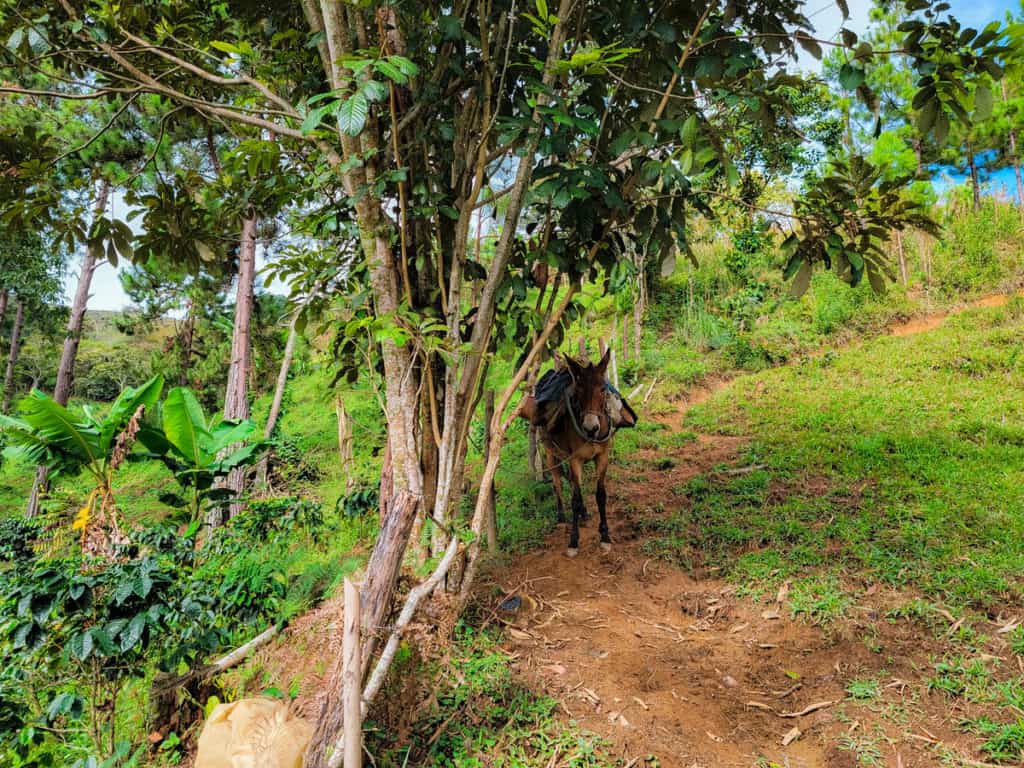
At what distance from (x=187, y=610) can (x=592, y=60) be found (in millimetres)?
3538

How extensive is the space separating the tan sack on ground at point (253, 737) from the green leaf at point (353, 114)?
2.82 m

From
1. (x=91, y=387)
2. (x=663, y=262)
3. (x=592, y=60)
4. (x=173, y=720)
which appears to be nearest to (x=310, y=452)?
(x=173, y=720)

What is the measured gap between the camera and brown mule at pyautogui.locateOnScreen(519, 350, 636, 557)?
5289 mm

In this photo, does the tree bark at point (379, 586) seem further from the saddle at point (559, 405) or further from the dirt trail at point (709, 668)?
the saddle at point (559, 405)

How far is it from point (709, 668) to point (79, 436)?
4757 mm

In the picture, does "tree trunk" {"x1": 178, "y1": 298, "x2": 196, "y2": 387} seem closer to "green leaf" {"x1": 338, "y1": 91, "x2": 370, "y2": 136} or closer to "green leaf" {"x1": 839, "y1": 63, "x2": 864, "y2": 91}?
"green leaf" {"x1": 338, "y1": 91, "x2": 370, "y2": 136}

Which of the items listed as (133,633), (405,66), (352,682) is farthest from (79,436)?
(405,66)

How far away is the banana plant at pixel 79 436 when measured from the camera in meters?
3.74

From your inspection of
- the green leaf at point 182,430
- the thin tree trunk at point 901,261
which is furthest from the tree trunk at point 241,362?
the thin tree trunk at point 901,261

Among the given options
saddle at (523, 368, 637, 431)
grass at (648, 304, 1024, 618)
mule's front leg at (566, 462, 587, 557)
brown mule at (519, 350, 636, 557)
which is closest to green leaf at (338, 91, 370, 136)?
brown mule at (519, 350, 636, 557)

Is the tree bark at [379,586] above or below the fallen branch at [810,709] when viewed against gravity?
Answer: above

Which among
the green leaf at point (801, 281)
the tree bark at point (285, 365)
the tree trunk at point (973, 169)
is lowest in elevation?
the tree bark at point (285, 365)

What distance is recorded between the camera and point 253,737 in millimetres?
2713

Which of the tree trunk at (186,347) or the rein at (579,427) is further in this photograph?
the tree trunk at (186,347)
